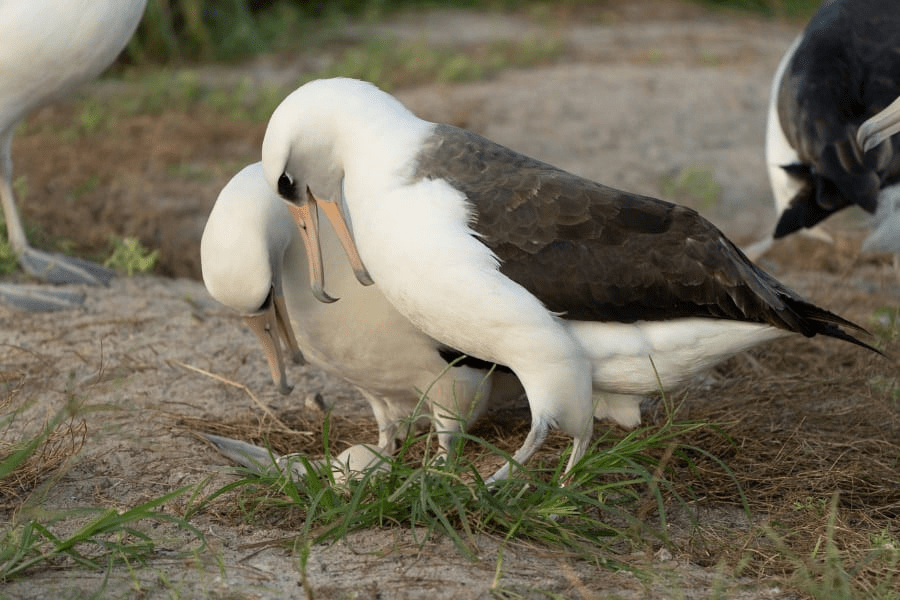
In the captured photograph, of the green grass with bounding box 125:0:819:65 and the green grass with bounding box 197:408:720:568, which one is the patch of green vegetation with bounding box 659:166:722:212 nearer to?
the green grass with bounding box 197:408:720:568

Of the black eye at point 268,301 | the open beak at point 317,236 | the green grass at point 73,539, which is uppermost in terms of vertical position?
the open beak at point 317,236

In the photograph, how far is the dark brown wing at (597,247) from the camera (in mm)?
3584

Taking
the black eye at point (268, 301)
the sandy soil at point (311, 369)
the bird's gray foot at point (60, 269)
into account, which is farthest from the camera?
the bird's gray foot at point (60, 269)

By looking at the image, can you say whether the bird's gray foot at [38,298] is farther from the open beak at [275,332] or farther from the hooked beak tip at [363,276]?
the hooked beak tip at [363,276]

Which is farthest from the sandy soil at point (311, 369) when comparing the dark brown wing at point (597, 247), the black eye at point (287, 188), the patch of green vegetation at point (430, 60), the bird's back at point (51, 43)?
the bird's back at point (51, 43)

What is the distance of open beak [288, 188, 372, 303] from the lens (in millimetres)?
3701

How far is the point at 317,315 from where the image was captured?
4.04 metres

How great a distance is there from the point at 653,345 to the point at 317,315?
1.08 m

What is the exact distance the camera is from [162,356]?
500 cm

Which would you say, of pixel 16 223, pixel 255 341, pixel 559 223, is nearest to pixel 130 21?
pixel 16 223

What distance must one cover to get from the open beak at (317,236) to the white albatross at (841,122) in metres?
2.71

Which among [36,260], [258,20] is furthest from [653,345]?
[258,20]

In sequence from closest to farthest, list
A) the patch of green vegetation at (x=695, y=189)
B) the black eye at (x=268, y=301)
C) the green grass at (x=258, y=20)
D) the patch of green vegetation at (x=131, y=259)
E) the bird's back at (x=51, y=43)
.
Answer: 1. the black eye at (x=268, y=301)
2. the bird's back at (x=51, y=43)
3. the patch of green vegetation at (x=131, y=259)
4. the patch of green vegetation at (x=695, y=189)
5. the green grass at (x=258, y=20)

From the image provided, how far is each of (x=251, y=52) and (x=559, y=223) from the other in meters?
7.46
